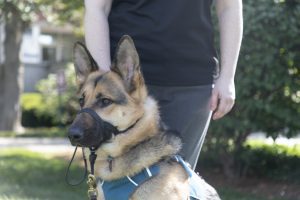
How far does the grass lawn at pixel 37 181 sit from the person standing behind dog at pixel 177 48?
3.89 meters

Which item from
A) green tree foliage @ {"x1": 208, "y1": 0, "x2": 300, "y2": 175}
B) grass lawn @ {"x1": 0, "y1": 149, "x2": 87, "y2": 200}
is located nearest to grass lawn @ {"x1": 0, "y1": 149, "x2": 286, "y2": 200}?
grass lawn @ {"x1": 0, "y1": 149, "x2": 87, "y2": 200}

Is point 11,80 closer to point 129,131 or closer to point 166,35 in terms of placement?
point 166,35

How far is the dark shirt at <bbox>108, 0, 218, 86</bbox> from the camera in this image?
144 inches

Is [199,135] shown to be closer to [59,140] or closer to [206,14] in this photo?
[206,14]

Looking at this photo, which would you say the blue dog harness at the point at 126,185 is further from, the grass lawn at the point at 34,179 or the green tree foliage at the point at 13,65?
the green tree foliage at the point at 13,65

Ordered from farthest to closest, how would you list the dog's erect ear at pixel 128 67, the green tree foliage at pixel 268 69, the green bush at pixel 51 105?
the green bush at pixel 51 105
the green tree foliage at pixel 268 69
the dog's erect ear at pixel 128 67

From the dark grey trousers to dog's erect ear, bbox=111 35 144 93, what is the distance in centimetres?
33

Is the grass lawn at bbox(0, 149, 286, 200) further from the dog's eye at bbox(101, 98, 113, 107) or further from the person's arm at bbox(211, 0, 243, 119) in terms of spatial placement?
the dog's eye at bbox(101, 98, 113, 107)

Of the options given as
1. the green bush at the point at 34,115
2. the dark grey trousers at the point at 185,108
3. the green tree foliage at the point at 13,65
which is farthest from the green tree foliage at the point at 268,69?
the green bush at the point at 34,115

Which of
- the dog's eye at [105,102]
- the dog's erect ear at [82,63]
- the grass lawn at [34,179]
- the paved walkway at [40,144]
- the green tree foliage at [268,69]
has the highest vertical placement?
the dog's erect ear at [82,63]

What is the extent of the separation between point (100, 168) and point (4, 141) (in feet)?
43.8

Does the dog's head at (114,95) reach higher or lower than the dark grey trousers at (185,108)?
higher

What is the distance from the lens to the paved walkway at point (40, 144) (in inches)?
532

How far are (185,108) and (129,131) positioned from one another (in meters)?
0.59
